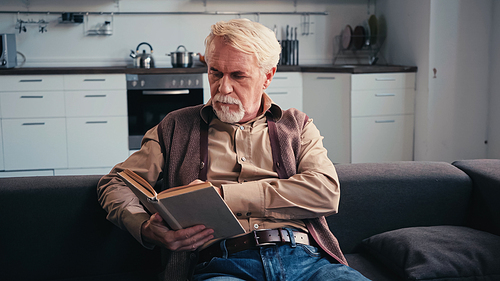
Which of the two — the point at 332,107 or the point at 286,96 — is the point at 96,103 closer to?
the point at 286,96

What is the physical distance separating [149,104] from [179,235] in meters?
3.01

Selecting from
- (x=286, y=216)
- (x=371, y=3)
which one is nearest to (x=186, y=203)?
(x=286, y=216)

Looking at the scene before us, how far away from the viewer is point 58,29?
436cm

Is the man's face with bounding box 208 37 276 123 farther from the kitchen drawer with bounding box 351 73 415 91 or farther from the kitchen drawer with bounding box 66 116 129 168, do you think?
the kitchen drawer with bounding box 66 116 129 168

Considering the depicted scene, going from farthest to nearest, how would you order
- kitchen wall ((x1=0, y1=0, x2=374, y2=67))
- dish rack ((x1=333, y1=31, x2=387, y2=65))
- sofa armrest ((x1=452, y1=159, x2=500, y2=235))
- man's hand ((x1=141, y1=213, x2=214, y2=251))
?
1. dish rack ((x1=333, y1=31, x2=387, y2=65))
2. kitchen wall ((x1=0, y1=0, x2=374, y2=67))
3. sofa armrest ((x1=452, y1=159, x2=500, y2=235))
4. man's hand ((x1=141, y1=213, x2=214, y2=251))

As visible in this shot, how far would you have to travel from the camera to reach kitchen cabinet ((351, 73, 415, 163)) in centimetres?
382

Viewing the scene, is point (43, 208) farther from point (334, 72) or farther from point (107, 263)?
point (334, 72)

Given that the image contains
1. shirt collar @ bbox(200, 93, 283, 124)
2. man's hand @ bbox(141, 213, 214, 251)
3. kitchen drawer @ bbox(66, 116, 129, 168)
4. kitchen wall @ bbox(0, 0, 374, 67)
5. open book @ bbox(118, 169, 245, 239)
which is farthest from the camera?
kitchen wall @ bbox(0, 0, 374, 67)

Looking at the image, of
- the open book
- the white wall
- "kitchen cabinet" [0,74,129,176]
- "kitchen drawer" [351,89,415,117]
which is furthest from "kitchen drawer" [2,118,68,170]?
the white wall

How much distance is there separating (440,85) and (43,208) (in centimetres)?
321

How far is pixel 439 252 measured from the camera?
1403 mm

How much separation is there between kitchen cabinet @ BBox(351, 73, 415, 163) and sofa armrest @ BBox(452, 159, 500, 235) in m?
2.09

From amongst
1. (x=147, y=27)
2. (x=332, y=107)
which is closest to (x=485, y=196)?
(x=332, y=107)

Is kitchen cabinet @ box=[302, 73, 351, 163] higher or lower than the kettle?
lower
